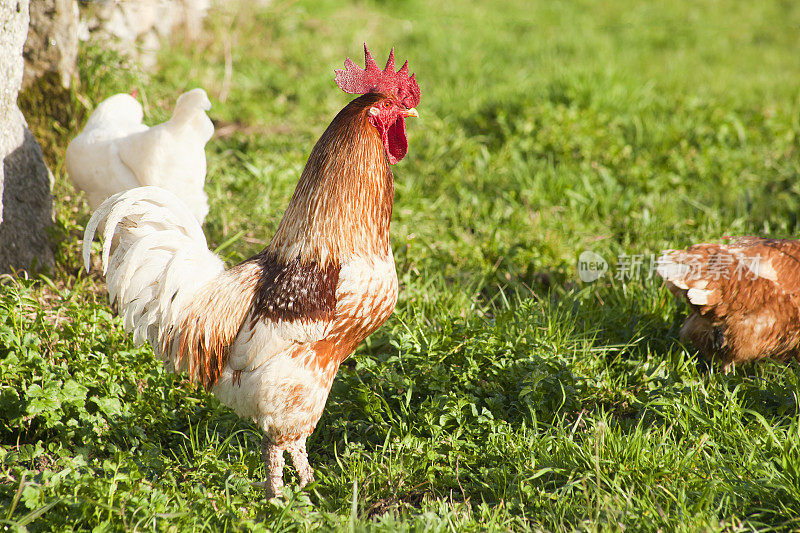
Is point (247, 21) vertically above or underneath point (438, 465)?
above

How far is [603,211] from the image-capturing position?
4.88 metres

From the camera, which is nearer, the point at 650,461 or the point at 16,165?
the point at 650,461

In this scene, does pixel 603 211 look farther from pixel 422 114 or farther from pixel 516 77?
pixel 516 77

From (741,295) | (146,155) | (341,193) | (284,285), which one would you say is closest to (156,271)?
(284,285)

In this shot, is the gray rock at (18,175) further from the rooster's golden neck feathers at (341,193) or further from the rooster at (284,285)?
the rooster's golden neck feathers at (341,193)

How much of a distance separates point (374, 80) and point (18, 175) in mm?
2132

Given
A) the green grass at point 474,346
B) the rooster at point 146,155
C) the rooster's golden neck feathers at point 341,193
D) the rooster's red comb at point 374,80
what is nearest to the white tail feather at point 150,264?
the rooster's golden neck feathers at point 341,193

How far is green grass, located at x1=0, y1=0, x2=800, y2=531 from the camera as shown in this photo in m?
2.51

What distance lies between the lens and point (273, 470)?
2.72m

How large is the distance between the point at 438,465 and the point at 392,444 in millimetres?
234

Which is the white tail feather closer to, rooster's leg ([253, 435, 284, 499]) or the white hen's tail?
the white hen's tail

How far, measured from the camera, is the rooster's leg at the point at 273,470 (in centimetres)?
270

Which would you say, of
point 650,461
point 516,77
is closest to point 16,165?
point 650,461

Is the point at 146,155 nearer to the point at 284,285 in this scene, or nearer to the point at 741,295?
the point at 284,285
